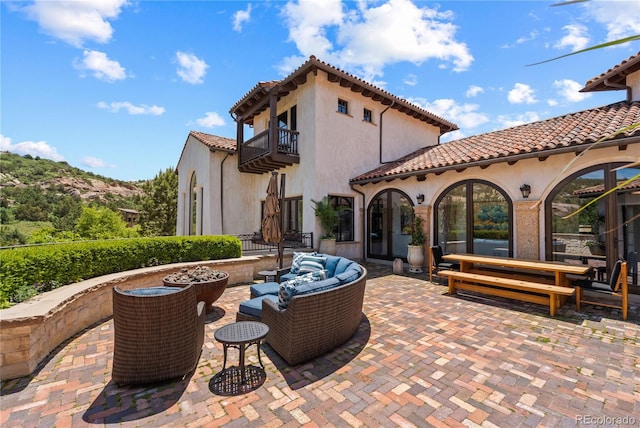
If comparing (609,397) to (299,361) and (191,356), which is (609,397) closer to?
(299,361)

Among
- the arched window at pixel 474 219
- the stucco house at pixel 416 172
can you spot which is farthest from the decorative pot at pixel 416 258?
the arched window at pixel 474 219

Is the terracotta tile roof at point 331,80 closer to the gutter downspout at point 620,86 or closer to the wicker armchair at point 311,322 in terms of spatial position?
the gutter downspout at point 620,86

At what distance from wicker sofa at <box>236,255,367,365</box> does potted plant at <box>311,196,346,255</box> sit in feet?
20.9

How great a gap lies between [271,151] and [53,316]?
8.63 metres

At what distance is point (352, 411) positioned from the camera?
3180 mm

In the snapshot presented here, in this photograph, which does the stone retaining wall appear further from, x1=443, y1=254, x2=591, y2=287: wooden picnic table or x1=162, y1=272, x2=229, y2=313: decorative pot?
x1=443, y1=254, x2=591, y2=287: wooden picnic table

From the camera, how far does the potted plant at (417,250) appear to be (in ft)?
33.1

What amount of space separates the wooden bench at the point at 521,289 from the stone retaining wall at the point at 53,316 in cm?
710

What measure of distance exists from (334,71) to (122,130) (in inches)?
626

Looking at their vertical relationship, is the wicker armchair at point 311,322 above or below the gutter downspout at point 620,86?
below

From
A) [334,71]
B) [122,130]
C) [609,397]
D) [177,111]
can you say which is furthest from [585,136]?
[122,130]

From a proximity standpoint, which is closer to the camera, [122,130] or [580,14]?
[580,14]

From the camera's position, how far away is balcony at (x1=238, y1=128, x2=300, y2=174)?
1198 centimetres

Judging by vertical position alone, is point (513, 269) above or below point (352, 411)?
above
